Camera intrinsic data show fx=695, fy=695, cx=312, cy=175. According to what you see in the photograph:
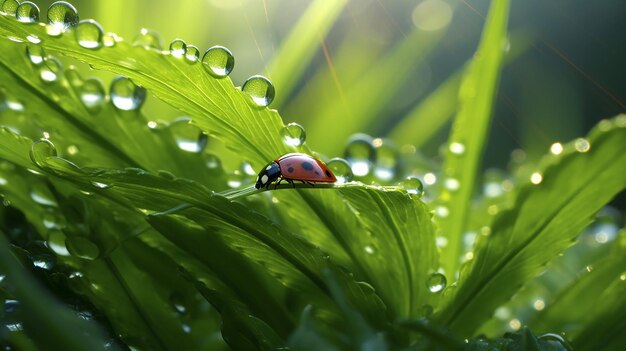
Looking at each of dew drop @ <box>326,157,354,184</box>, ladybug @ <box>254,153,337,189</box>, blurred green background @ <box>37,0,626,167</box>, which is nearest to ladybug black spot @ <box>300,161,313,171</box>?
ladybug @ <box>254,153,337,189</box>

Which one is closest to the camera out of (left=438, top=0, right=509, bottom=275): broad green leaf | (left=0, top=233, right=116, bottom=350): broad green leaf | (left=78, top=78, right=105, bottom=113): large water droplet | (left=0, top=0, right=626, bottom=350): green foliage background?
(left=0, top=233, right=116, bottom=350): broad green leaf

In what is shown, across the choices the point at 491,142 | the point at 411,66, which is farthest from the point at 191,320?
the point at 491,142

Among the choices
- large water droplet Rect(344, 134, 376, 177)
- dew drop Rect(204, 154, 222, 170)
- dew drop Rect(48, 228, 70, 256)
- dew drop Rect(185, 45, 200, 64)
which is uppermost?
large water droplet Rect(344, 134, 376, 177)

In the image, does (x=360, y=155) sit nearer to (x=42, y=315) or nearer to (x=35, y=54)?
(x=35, y=54)

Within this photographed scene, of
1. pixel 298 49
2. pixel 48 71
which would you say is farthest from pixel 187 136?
pixel 298 49

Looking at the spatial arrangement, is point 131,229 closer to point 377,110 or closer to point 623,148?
point 623,148

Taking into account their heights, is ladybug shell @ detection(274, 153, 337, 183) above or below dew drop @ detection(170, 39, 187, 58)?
below

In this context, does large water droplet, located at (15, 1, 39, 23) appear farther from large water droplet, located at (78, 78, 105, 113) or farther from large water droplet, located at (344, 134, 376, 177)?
large water droplet, located at (344, 134, 376, 177)

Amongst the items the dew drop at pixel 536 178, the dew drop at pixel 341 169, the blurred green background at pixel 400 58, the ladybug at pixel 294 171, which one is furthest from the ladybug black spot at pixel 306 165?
the blurred green background at pixel 400 58
